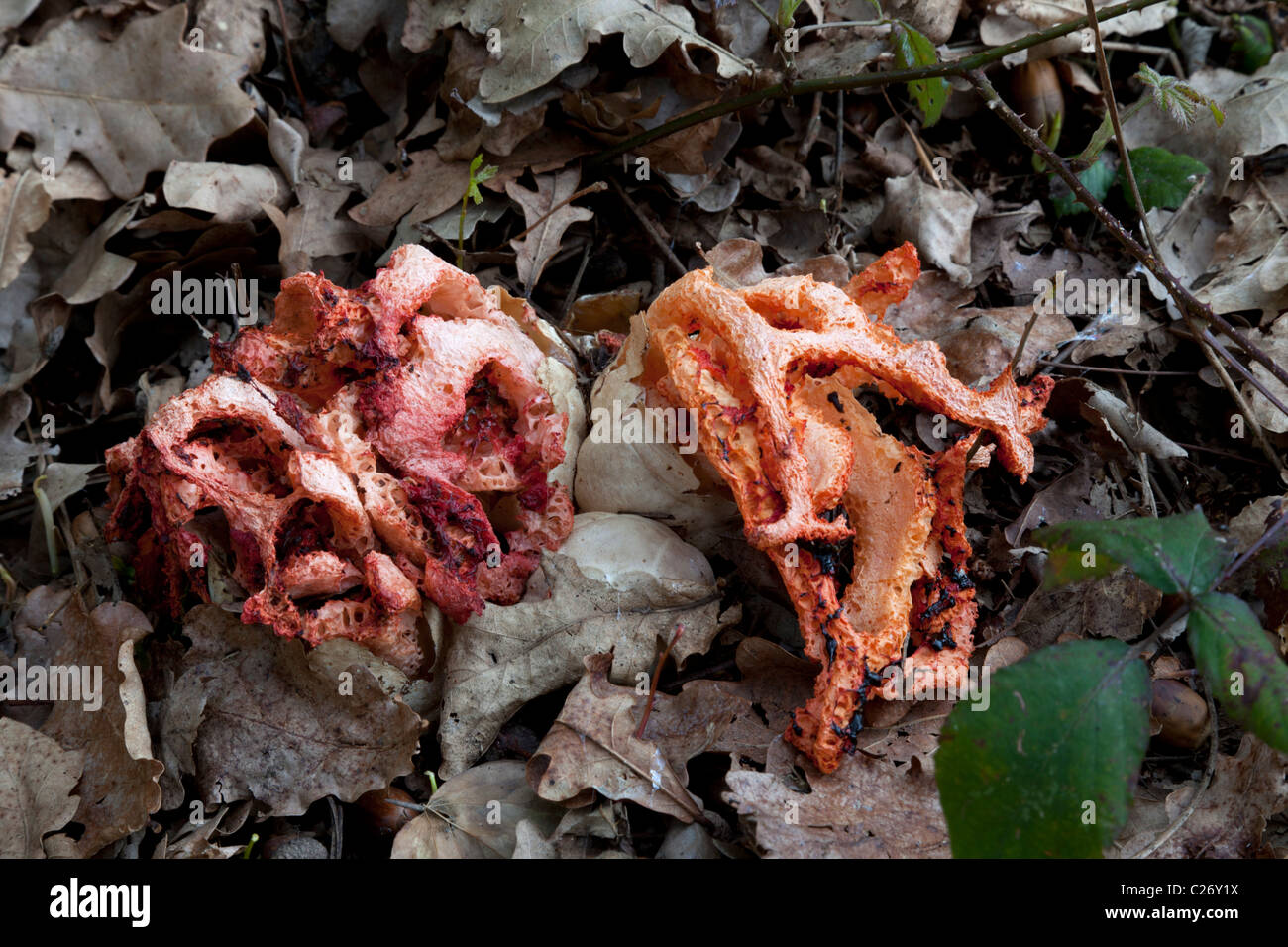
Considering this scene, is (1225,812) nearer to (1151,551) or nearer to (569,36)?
(1151,551)

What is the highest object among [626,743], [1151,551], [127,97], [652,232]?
[127,97]

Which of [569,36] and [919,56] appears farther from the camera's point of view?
[569,36]

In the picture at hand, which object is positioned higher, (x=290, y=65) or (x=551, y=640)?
(x=290, y=65)

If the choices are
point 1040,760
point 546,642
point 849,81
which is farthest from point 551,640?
point 849,81

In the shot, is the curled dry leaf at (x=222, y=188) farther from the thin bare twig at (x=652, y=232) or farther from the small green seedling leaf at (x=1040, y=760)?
the small green seedling leaf at (x=1040, y=760)

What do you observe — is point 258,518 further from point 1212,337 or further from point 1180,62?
point 1180,62

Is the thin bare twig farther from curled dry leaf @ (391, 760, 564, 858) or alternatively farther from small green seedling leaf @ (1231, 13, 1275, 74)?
small green seedling leaf @ (1231, 13, 1275, 74)
